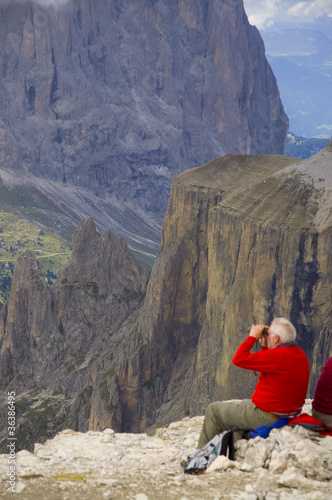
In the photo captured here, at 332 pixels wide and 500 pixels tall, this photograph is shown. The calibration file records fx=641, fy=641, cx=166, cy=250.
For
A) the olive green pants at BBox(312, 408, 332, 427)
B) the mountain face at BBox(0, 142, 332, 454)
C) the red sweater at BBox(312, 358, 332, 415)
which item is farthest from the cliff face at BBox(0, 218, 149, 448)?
the red sweater at BBox(312, 358, 332, 415)

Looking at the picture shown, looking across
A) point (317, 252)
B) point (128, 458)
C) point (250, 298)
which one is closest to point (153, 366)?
point (250, 298)

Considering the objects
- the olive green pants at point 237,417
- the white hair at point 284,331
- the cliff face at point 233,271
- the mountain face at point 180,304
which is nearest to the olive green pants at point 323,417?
the olive green pants at point 237,417

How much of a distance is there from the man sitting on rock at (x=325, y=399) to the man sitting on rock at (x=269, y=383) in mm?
526

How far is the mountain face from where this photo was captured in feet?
143

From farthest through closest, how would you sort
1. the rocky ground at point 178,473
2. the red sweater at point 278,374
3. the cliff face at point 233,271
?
the cliff face at point 233,271
the red sweater at point 278,374
the rocky ground at point 178,473

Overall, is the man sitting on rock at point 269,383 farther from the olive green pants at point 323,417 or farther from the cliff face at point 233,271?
the cliff face at point 233,271

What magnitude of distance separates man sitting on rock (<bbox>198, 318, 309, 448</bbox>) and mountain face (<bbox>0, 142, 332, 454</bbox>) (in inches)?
1029

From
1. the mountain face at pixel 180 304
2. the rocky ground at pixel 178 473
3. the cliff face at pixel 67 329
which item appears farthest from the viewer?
the cliff face at pixel 67 329

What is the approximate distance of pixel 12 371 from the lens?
94312 millimetres

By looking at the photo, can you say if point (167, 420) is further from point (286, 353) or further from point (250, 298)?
point (286, 353)

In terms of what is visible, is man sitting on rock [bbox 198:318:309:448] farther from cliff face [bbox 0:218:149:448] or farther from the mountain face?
cliff face [bbox 0:218:149:448]

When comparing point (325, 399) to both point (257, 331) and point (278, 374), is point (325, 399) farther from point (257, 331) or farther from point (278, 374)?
point (257, 331)

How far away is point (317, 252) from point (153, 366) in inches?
1189

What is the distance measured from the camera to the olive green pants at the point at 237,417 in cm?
1639
